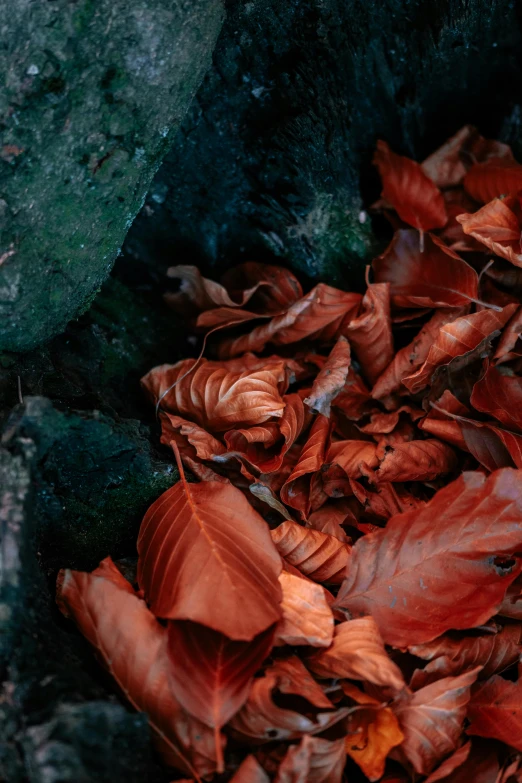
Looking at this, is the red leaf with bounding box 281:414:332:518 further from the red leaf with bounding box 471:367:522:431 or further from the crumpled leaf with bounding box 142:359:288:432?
the red leaf with bounding box 471:367:522:431

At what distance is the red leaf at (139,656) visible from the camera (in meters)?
1.21

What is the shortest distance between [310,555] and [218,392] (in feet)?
1.63

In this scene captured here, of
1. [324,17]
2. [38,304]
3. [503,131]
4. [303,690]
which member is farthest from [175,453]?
[503,131]

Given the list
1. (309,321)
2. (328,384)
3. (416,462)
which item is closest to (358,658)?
(416,462)

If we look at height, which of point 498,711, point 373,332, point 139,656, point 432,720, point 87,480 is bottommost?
point 498,711

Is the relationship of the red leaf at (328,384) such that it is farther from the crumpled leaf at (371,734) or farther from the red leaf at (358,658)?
the crumpled leaf at (371,734)

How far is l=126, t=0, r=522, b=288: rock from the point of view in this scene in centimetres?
178

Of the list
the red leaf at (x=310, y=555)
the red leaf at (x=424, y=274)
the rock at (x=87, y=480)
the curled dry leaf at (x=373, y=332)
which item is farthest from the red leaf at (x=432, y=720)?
the red leaf at (x=424, y=274)

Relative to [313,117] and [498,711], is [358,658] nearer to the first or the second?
[498,711]

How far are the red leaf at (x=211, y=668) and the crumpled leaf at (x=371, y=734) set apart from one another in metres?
0.22

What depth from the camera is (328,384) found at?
67.4 inches

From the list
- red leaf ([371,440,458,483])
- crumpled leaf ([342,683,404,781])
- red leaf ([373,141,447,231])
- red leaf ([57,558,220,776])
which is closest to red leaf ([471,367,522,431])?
red leaf ([371,440,458,483])

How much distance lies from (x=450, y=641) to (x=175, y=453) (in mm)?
751

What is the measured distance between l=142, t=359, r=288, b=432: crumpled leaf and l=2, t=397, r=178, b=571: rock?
0.52 ft
